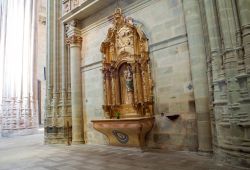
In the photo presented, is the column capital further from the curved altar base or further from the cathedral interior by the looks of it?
the curved altar base

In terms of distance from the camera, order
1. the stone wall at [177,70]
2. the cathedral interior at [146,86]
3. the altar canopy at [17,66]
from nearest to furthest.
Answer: the stone wall at [177,70]
the cathedral interior at [146,86]
the altar canopy at [17,66]

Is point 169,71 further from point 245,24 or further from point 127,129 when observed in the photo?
point 245,24

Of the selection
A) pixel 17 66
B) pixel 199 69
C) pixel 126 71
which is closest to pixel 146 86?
pixel 126 71

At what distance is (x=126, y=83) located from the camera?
708 centimetres

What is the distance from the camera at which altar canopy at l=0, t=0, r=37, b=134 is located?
14.0m

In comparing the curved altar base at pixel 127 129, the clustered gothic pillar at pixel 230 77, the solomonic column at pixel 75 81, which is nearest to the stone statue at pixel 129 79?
the curved altar base at pixel 127 129

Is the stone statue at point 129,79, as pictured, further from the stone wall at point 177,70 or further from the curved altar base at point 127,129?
the curved altar base at point 127,129

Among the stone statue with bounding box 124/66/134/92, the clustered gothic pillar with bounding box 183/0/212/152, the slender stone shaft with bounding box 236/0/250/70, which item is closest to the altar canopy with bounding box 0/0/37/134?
the stone statue with bounding box 124/66/134/92

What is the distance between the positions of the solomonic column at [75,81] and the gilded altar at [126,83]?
1502 mm

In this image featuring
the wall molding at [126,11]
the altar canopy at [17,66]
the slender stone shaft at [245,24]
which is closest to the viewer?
the slender stone shaft at [245,24]

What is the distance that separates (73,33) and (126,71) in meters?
3.22

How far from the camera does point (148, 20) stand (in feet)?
22.1

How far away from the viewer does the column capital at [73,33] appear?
888 cm

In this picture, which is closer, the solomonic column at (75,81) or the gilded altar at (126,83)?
the gilded altar at (126,83)
